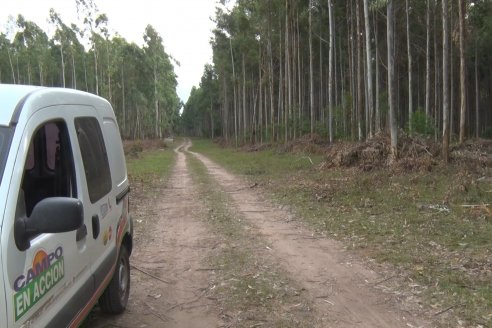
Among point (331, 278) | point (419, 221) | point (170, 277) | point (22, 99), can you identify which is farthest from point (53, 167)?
point (419, 221)

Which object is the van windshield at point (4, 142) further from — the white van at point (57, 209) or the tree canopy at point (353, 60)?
the tree canopy at point (353, 60)

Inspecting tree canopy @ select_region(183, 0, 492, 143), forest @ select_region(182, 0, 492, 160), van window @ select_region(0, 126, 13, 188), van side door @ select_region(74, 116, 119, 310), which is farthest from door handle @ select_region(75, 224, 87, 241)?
tree canopy @ select_region(183, 0, 492, 143)

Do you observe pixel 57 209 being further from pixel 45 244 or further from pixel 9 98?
pixel 9 98

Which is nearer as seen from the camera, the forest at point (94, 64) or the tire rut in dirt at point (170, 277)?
the tire rut in dirt at point (170, 277)

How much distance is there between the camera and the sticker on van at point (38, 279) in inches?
100

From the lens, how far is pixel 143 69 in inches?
2717

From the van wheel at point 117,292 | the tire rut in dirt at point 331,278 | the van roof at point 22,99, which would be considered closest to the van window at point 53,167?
the van roof at point 22,99

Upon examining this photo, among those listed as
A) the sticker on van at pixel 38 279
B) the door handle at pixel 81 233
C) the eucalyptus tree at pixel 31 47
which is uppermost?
the eucalyptus tree at pixel 31 47

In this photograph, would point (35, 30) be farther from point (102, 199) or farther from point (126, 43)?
point (102, 199)

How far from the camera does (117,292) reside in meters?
4.94

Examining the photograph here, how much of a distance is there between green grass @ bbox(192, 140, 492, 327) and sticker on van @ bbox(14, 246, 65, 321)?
3.72m

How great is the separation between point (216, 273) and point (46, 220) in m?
4.05

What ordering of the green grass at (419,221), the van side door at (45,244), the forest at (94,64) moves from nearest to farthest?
the van side door at (45,244)
the green grass at (419,221)
the forest at (94,64)

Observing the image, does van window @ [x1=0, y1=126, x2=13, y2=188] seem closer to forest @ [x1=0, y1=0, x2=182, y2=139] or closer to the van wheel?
the van wheel
